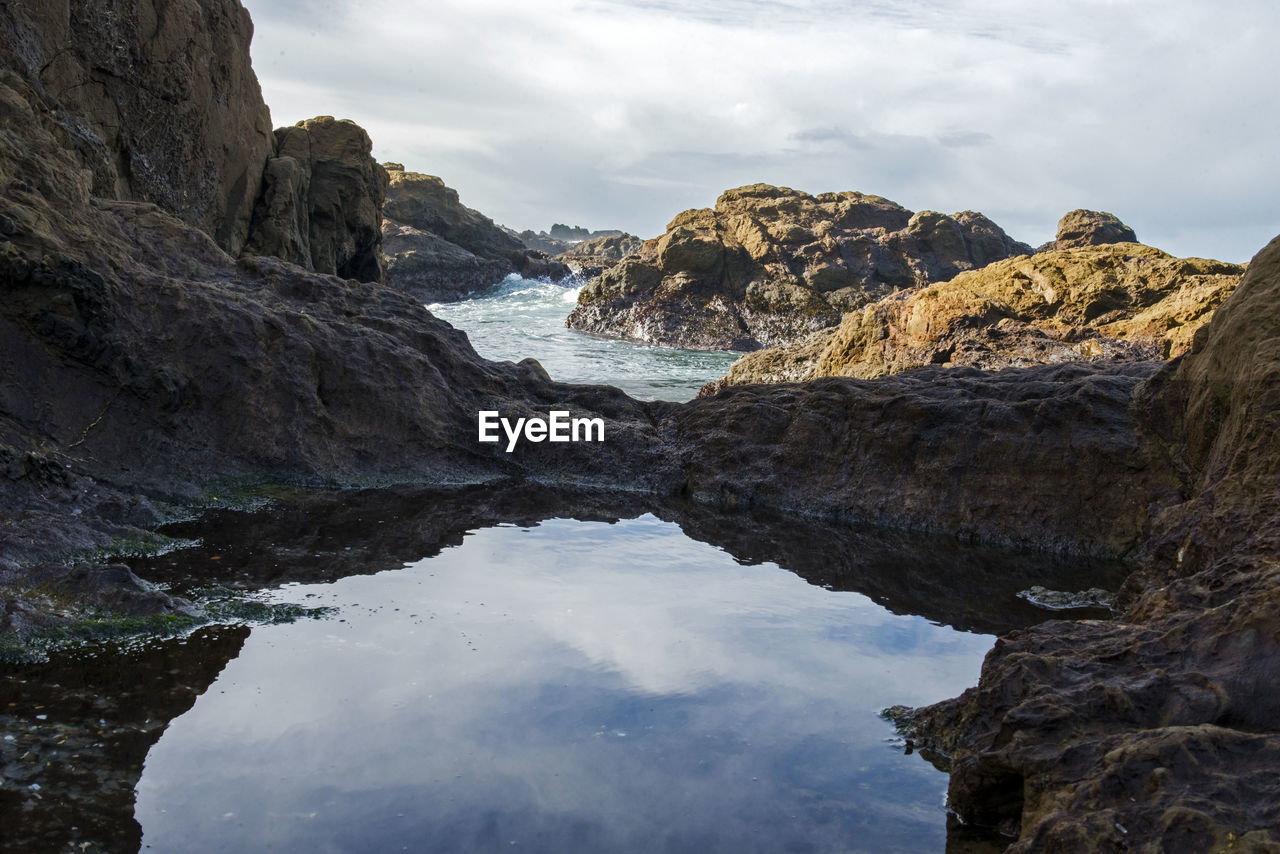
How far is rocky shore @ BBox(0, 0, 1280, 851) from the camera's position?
2746 mm

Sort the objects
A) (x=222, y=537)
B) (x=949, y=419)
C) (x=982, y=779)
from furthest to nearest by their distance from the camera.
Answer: (x=949, y=419)
(x=222, y=537)
(x=982, y=779)

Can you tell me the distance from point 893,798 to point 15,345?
5801 mm

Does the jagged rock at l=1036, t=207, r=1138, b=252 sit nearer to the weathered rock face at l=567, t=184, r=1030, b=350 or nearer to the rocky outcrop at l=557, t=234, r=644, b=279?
the weathered rock face at l=567, t=184, r=1030, b=350

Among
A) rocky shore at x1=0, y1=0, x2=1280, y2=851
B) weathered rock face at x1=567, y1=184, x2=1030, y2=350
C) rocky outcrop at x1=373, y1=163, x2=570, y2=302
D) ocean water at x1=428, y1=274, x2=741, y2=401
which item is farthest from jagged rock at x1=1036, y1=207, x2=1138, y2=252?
rocky shore at x1=0, y1=0, x2=1280, y2=851

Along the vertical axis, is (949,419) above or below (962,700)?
above

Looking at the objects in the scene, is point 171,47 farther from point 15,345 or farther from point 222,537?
point 222,537

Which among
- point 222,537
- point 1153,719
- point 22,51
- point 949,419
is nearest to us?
point 1153,719

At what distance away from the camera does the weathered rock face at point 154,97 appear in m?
8.39

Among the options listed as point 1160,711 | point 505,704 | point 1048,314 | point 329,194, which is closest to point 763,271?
point 329,194

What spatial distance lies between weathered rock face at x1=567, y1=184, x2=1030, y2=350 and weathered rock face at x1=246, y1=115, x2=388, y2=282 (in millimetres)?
13818

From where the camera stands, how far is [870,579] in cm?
575

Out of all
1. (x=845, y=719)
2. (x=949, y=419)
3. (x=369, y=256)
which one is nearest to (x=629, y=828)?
(x=845, y=719)

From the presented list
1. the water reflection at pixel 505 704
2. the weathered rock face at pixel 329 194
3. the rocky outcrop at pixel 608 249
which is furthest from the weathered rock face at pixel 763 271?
the water reflection at pixel 505 704

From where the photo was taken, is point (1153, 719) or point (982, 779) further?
point (982, 779)
